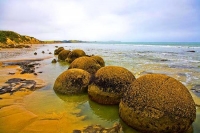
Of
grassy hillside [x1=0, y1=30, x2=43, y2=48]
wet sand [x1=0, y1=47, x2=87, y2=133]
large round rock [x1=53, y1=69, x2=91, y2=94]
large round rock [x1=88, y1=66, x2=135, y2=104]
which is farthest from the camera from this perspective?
grassy hillside [x1=0, y1=30, x2=43, y2=48]

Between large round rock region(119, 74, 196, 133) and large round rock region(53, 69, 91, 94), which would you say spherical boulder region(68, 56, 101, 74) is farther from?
large round rock region(119, 74, 196, 133)

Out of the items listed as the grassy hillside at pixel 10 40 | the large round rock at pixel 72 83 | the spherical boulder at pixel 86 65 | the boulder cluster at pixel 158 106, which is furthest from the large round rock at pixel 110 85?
the grassy hillside at pixel 10 40

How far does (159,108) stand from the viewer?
454cm

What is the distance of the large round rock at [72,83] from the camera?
7.71 m

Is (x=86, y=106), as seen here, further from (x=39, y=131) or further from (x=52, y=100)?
(x=39, y=131)

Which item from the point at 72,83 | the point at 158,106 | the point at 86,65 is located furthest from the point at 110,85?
the point at 86,65

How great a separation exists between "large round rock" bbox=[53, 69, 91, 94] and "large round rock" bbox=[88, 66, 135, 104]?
95 cm

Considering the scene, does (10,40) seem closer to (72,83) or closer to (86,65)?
(86,65)

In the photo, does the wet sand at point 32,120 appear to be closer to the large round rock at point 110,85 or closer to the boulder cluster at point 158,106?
the large round rock at point 110,85

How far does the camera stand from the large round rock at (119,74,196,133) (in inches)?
177

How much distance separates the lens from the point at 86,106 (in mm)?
6523

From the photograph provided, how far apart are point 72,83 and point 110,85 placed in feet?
6.49

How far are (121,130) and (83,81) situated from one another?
3.43 m

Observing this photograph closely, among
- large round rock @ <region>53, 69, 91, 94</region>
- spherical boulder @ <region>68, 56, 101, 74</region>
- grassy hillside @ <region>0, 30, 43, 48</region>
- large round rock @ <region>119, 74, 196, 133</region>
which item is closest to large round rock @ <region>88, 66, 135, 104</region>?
large round rock @ <region>53, 69, 91, 94</region>
